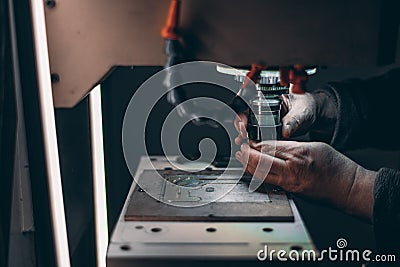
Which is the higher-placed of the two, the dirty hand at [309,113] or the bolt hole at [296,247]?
the dirty hand at [309,113]

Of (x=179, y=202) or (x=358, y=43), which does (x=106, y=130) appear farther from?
(x=358, y=43)

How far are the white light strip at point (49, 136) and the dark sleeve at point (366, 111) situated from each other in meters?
0.75

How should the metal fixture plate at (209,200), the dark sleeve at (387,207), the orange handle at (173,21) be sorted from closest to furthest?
the orange handle at (173,21) < the metal fixture plate at (209,200) < the dark sleeve at (387,207)

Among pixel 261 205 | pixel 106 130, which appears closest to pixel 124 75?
pixel 106 130

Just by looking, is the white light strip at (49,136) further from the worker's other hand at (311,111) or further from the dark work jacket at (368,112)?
the dark work jacket at (368,112)

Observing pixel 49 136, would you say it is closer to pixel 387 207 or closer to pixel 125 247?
pixel 125 247

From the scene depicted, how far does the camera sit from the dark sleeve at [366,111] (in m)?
1.37

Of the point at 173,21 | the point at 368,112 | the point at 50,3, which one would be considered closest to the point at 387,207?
the point at 368,112

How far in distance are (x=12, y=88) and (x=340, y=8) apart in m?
0.49

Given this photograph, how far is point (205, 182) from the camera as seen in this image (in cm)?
115

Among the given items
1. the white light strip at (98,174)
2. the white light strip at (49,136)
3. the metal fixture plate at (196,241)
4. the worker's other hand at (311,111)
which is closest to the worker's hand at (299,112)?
the worker's other hand at (311,111)

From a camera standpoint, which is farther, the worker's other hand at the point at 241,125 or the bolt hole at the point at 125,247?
the worker's other hand at the point at 241,125

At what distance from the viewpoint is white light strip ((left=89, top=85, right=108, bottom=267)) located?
1284 millimetres

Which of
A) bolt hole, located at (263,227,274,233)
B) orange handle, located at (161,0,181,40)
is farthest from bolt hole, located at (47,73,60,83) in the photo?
bolt hole, located at (263,227,274,233)
